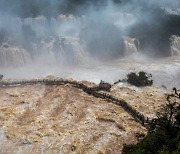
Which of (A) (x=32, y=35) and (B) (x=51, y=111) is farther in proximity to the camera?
(A) (x=32, y=35)

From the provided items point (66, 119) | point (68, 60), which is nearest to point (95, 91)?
point (66, 119)

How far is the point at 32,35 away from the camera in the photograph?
89.0 meters

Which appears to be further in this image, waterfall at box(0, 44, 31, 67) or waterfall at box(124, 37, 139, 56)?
waterfall at box(124, 37, 139, 56)

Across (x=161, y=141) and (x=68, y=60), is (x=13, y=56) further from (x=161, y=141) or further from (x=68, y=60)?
(x=161, y=141)

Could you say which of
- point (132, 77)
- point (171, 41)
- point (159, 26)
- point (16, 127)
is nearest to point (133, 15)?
point (159, 26)

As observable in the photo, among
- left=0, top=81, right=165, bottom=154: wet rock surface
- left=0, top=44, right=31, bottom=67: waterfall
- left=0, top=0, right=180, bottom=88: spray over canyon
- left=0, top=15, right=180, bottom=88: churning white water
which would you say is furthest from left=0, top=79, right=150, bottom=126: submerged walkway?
left=0, top=44, right=31, bottom=67: waterfall

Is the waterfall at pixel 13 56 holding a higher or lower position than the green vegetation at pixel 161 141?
higher

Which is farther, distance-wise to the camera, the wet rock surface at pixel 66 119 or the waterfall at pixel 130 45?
the waterfall at pixel 130 45

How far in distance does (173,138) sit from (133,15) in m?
85.4

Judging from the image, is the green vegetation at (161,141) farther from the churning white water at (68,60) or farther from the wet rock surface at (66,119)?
the churning white water at (68,60)

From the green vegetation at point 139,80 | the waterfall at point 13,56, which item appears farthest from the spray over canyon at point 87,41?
the green vegetation at point 139,80

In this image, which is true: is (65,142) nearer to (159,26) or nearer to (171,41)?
(171,41)

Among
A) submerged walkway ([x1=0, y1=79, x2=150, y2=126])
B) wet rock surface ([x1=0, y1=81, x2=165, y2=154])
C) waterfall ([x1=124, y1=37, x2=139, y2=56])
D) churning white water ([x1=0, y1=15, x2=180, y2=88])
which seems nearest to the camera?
wet rock surface ([x1=0, y1=81, x2=165, y2=154])

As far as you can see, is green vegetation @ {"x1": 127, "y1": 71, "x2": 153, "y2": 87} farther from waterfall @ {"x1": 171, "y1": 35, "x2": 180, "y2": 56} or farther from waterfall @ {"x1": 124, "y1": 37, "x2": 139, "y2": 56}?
waterfall @ {"x1": 171, "y1": 35, "x2": 180, "y2": 56}
